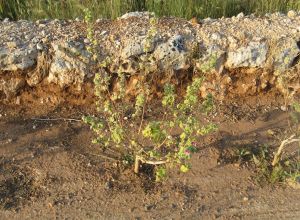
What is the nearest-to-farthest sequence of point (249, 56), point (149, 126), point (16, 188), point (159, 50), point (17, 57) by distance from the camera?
point (149, 126) < point (16, 188) < point (17, 57) < point (159, 50) < point (249, 56)

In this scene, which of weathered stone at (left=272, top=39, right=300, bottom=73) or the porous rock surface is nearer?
the porous rock surface

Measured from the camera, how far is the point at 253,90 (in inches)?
182

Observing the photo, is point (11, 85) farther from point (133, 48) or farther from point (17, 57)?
point (133, 48)

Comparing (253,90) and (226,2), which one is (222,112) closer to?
(253,90)

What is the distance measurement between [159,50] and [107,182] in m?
1.32

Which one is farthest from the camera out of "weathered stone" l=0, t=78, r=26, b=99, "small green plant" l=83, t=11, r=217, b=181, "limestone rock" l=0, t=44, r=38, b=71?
"weathered stone" l=0, t=78, r=26, b=99

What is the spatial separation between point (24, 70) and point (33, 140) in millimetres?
657

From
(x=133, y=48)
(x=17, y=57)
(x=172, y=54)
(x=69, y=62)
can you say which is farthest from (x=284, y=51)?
(x=17, y=57)

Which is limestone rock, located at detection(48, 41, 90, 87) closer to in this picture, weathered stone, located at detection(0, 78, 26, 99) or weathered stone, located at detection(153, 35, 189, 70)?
weathered stone, located at detection(0, 78, 26, 99)

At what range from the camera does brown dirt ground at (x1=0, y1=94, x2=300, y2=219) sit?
12.0ft

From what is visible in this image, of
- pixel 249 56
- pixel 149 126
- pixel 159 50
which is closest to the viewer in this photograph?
pixel 149 126

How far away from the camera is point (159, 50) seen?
14.1 ft

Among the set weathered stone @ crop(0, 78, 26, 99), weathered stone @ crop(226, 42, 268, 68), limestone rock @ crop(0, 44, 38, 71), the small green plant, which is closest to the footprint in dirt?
the small green plant

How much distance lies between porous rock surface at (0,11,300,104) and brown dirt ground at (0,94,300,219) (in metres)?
0.39
